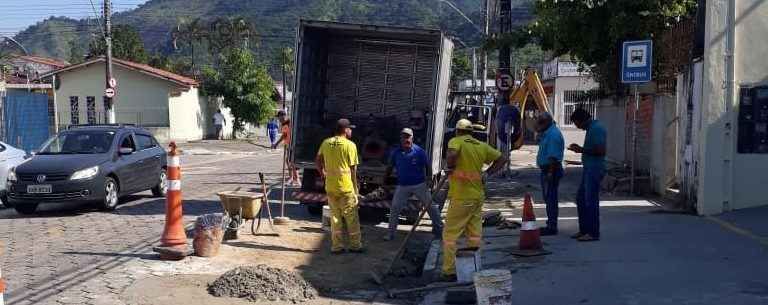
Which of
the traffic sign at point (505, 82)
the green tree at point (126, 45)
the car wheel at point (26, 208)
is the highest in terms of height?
the green tree at point (126, 45)

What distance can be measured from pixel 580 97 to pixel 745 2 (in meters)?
14.0

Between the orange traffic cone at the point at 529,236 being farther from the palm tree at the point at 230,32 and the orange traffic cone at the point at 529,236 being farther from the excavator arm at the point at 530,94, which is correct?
the palm tree at the point at 230,32

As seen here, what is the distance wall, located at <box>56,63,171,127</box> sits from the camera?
1576 inches

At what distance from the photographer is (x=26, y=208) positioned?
12.9 meters

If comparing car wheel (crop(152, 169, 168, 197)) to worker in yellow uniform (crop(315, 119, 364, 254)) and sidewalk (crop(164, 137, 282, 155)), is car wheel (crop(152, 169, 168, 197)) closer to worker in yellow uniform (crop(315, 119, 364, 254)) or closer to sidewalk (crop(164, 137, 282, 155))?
worker in yellow uniform (crop(315, 119, 364, 254))

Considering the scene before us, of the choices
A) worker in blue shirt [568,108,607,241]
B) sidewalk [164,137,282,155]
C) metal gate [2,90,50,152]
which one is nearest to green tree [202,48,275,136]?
sidewalk [164,137,282,155]

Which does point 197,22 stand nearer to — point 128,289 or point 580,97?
point 580,97

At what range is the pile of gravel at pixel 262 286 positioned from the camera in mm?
7363

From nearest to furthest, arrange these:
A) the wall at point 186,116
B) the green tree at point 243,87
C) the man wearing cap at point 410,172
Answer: the man wearing cap at point 410,172, the wall at point 186,116, the green tree at point 243,87

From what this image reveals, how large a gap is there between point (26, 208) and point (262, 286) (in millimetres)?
7186

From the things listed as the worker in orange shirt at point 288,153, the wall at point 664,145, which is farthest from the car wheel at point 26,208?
the wall at point 664,145

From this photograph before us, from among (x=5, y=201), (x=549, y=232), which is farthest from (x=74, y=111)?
(x=549, y=232)

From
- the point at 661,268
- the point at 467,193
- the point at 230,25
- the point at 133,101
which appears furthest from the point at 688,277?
the point at 230,25

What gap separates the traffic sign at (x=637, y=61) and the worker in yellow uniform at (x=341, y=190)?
540 cm
